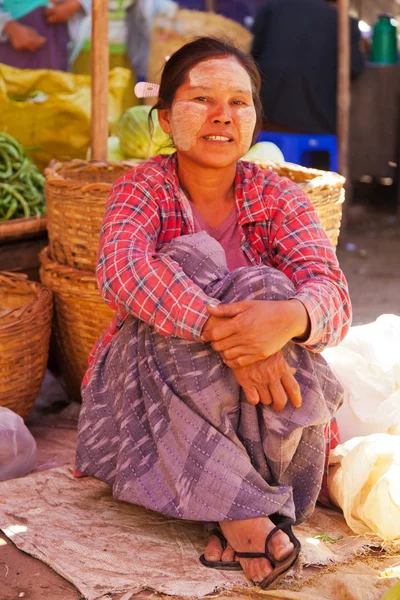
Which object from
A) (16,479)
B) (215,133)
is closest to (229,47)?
(215,133)

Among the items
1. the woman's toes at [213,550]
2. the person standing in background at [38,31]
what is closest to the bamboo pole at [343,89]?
the person standing in background at [38,31]

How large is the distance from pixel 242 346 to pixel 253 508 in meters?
0.37

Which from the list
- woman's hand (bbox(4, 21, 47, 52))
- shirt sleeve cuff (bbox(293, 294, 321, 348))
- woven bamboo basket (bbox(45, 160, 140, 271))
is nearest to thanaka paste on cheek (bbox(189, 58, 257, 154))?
shirt sleeve cuff (bbox(293, 294, 321, 348))

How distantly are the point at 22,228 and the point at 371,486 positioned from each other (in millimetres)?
1848

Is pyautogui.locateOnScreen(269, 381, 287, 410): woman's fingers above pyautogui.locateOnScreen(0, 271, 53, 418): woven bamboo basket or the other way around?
above

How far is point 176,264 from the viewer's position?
203cm

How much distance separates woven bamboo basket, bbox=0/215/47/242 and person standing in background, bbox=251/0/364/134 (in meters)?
2.84

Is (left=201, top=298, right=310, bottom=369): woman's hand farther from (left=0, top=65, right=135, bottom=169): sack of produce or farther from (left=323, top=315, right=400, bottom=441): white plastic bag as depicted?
(left=0, top=65, right=135, bottom=169): sack of produce

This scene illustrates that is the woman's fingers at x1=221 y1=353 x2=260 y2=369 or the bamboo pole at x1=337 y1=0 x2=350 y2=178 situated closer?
the woman's fingers at x1=221 y1=353 x2=260 y2=369

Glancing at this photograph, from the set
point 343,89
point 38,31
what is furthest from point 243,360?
point 343,89

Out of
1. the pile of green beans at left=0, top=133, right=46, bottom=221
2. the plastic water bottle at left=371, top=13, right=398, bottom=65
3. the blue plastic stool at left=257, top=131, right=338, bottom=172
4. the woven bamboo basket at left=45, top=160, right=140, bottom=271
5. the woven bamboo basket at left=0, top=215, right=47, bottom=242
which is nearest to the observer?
the woven bamboo basket at left=45, top=160, right=140, bottom=271

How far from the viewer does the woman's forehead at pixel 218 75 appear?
224 centimetres

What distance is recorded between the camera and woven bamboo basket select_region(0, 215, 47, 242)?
334cm

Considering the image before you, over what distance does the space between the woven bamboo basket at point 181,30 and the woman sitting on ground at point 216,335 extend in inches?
138
